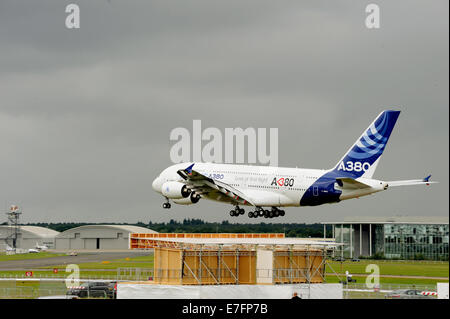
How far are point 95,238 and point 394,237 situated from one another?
60164 mm

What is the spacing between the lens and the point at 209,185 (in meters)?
126

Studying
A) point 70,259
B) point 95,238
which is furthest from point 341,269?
point 95,238

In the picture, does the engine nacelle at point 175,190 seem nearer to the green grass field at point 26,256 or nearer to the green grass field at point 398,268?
the green grass field at point 398,268

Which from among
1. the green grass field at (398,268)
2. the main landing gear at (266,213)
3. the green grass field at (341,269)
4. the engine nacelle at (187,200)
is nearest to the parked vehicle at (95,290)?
the green grass field at (341,269)

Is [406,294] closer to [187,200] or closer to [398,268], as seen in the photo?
[187,200]

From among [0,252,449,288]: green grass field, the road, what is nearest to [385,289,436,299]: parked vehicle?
[0,252,449,288]: green grass field

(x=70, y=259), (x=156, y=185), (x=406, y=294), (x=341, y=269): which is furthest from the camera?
(x=70, y=259)

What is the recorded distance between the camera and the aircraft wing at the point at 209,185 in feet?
411

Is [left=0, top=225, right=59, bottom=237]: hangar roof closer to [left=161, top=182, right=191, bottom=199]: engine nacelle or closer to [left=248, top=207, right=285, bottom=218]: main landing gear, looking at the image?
[left=161, top=182, right=191, bottom=199]: engine nacelle

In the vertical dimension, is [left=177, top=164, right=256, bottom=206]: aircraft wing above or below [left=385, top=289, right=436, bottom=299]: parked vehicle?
above

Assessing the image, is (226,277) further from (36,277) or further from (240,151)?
(36,277)

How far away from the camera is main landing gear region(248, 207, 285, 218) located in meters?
124

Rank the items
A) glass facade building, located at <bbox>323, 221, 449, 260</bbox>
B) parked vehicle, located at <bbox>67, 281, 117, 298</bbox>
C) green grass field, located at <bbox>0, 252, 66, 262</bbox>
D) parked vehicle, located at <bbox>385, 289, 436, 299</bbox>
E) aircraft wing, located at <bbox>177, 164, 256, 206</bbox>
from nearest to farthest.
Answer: parked vehicle, located at <bbox>67, 281, 117, 298</bbox> < parked vehicle, located at <bbox>385, 289, 436, 299</bbox> < aircraft wing, located at <bbox>177, 164, 256, 206</bbox> < green grass field, located at <bbox>0, 252, 66, 262</bbox> < glass facade building, located at <bbox>323, 221, 449, 260</bbox>
